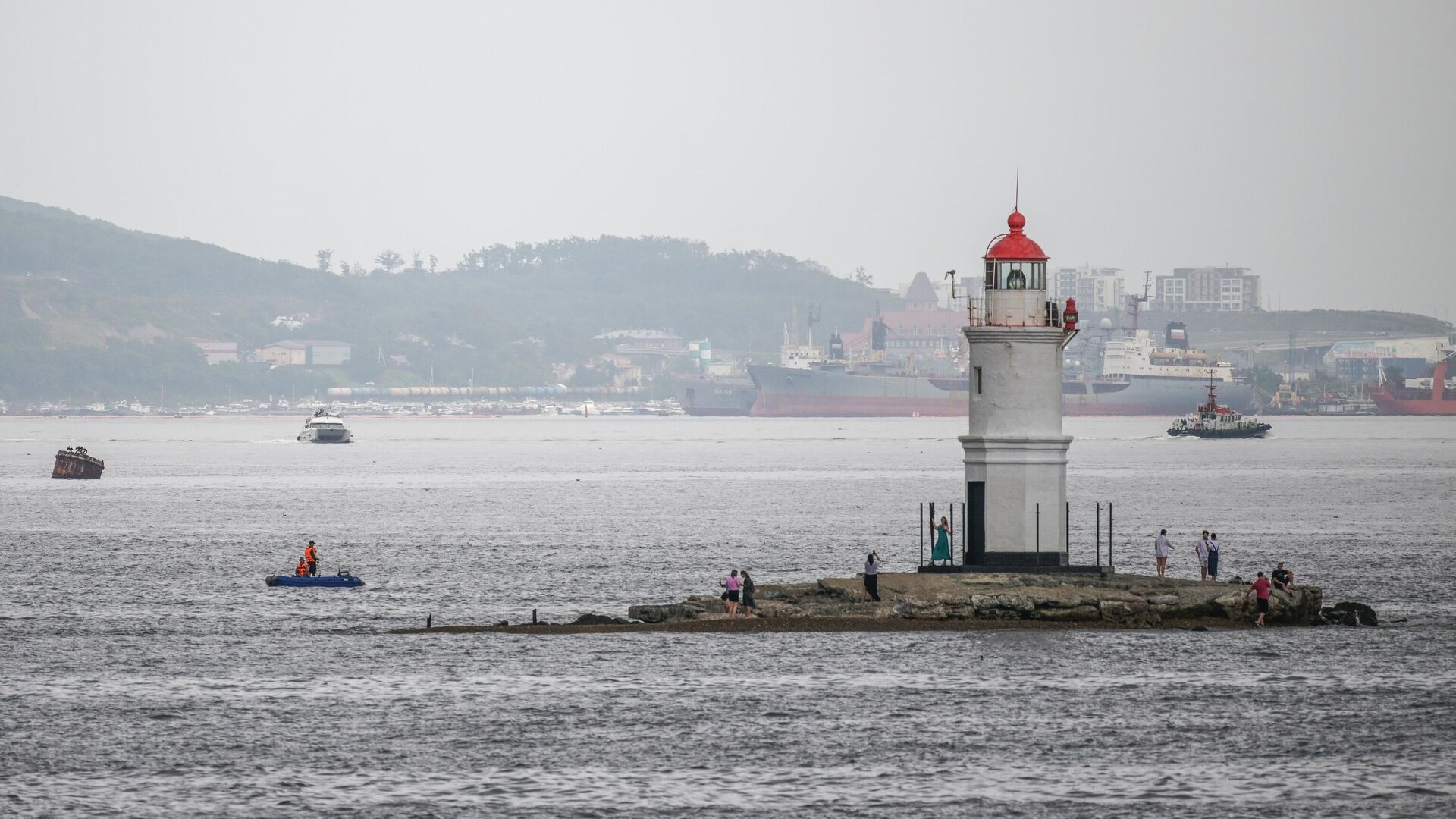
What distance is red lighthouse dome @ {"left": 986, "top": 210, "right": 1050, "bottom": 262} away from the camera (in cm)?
3862

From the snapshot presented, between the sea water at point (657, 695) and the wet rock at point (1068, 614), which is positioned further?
the wet rock at point (1068, 614)

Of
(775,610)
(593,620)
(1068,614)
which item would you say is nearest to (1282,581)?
(1068,614)

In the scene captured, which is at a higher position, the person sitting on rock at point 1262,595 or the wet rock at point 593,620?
the person sitting on rock at point 1262,595

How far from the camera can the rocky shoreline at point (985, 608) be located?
125 ft

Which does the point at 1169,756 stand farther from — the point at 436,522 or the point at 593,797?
the point at 436,522

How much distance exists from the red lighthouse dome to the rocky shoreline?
666 cm

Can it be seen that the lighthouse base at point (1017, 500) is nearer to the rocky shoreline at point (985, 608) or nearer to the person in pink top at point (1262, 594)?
the rocky shoreline at point (985, 608)

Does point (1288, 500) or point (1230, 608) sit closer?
point (1230, 608)

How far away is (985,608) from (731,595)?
17.9 ft

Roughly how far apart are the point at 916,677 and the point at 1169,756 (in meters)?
6.92

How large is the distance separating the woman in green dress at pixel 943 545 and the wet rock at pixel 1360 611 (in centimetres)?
888

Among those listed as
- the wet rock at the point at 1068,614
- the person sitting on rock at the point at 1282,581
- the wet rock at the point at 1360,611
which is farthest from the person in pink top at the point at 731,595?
the wet rock at the point at 1360,611

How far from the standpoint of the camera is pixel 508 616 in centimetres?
4359

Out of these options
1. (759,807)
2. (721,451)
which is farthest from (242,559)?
(721,451)
